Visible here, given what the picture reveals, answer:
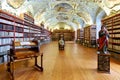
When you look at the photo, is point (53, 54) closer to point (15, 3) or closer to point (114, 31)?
point (15, 3)

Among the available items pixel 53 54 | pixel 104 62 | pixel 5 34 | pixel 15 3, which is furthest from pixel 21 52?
pixel 53 54

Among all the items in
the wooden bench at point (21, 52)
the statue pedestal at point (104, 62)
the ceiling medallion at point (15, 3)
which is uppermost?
the ceiling medallion at point (15, 3)

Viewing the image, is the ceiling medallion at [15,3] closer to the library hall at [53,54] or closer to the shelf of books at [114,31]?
the library hall at [53,54]

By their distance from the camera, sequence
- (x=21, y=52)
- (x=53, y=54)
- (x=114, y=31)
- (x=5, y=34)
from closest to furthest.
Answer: (x=21, y=52)
(x=5, y=34)
(x=114, y=31)
(x=53, y=54)

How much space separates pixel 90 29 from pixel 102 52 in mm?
11238

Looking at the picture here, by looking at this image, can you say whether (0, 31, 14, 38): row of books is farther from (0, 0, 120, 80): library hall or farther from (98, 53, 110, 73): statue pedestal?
(98, 53, 110, 73): statue pedestal

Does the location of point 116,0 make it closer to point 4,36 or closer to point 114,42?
point 114,42

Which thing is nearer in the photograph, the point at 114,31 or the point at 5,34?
the point at 5,34

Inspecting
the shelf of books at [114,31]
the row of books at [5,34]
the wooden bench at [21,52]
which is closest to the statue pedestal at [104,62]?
the wooden bench at [21,52]

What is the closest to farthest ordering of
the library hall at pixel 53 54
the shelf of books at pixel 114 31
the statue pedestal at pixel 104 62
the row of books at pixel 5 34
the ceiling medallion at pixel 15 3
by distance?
the library hall at pixel 53 54
the statue pedestal at pixel 104 62
the row of books at pixel 5 34
the ceiling medallion at pixel 15 3
the shelf of books at pixel 114 31

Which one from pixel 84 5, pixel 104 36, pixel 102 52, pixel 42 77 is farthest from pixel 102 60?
pixel 84 5

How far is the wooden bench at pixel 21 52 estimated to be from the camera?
15.2 feet

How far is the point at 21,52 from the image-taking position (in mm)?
5164

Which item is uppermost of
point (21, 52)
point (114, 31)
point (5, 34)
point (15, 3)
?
point (15, 3)
